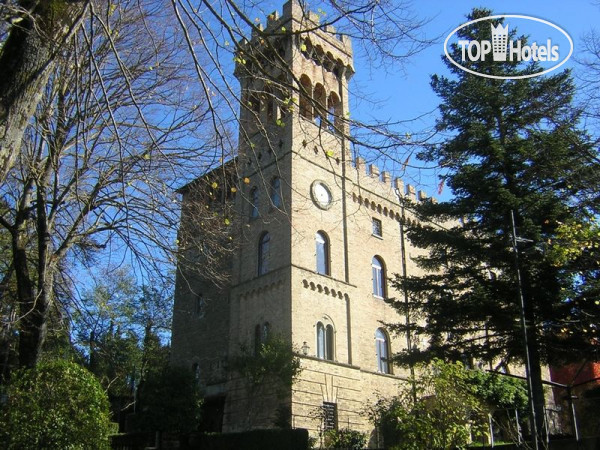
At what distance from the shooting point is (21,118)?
561 cm

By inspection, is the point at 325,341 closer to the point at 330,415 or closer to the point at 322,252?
the point at 330,415

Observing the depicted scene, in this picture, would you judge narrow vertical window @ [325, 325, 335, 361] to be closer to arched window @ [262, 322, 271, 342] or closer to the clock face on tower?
arched window @ [262, 322, 271, 342]

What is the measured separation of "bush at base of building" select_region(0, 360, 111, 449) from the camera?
10.3 meters

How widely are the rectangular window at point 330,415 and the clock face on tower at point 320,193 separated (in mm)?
8501

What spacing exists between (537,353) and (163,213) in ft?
39.3

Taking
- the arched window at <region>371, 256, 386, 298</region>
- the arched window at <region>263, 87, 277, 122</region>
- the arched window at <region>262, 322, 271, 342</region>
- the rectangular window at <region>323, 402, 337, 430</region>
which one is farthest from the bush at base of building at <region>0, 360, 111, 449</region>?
the arched window at <region>371, 256, 386, 298</region>

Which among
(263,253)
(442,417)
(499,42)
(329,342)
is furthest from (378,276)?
(442,417)

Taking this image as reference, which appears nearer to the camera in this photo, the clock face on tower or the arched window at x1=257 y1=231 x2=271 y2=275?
the arched window at x1=257 y1=231 x2=271 y2=275

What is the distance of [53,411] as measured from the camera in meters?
10.5

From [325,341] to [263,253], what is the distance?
4.78 metres

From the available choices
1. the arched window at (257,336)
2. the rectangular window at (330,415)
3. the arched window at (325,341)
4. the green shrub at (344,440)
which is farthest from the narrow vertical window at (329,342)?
the green shrub at (344,440)

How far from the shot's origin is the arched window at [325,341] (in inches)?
918

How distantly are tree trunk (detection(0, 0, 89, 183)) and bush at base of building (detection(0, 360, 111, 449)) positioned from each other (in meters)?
6.31

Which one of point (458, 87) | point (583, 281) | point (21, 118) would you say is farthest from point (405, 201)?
point (21, 118)
